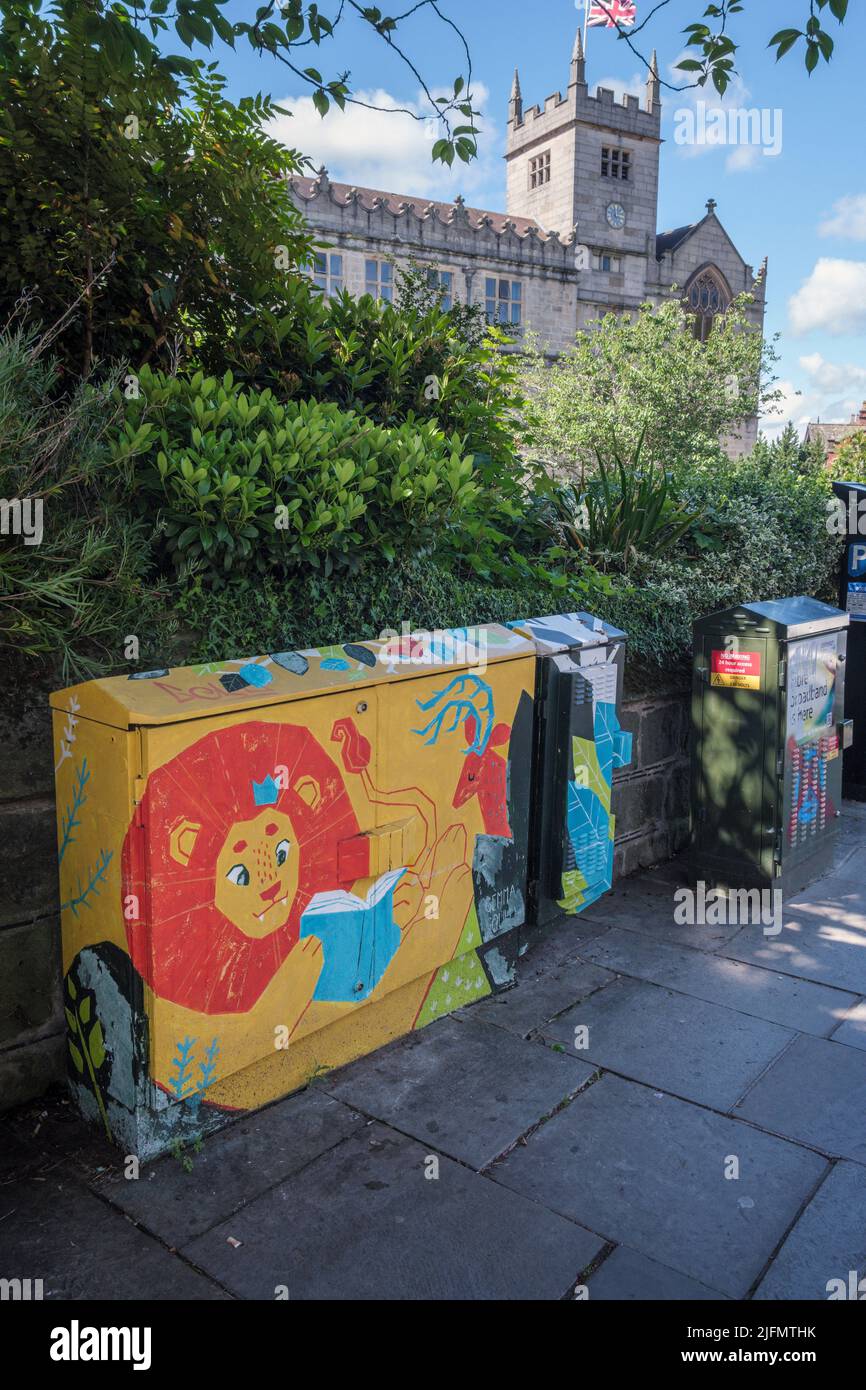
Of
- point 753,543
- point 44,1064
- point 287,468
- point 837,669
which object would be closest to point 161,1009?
point 44,1064

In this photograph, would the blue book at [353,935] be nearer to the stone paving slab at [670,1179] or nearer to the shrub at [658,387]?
the stone paving slab at [670,1179]

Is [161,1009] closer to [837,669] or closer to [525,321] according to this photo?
[837,669]

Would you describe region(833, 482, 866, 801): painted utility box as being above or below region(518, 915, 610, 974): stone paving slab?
above

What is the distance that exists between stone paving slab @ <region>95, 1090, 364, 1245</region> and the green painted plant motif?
11.1 inches

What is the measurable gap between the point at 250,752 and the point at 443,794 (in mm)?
1034

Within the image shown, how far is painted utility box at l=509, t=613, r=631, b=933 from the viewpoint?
4172 mm

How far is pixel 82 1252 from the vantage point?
98.5 inches

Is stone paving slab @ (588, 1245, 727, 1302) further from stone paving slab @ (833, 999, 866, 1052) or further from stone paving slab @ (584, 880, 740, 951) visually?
stone paving slab @ (584, 880, 740, 951)

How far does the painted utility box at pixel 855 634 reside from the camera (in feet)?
23.2

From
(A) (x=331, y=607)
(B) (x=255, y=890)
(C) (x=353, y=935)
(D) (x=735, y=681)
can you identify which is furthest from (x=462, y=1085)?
(D) (x=735, y=681)

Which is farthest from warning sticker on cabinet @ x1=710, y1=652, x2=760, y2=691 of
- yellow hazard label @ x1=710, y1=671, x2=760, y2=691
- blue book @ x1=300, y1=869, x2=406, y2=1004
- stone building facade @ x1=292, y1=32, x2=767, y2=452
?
stone building facade @ x1=292, y1=32, x2=767, y2=452

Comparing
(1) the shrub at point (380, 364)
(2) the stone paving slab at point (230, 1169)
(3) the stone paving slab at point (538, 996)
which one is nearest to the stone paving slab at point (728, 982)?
(3) the stone paving slab at point (538, 996)
